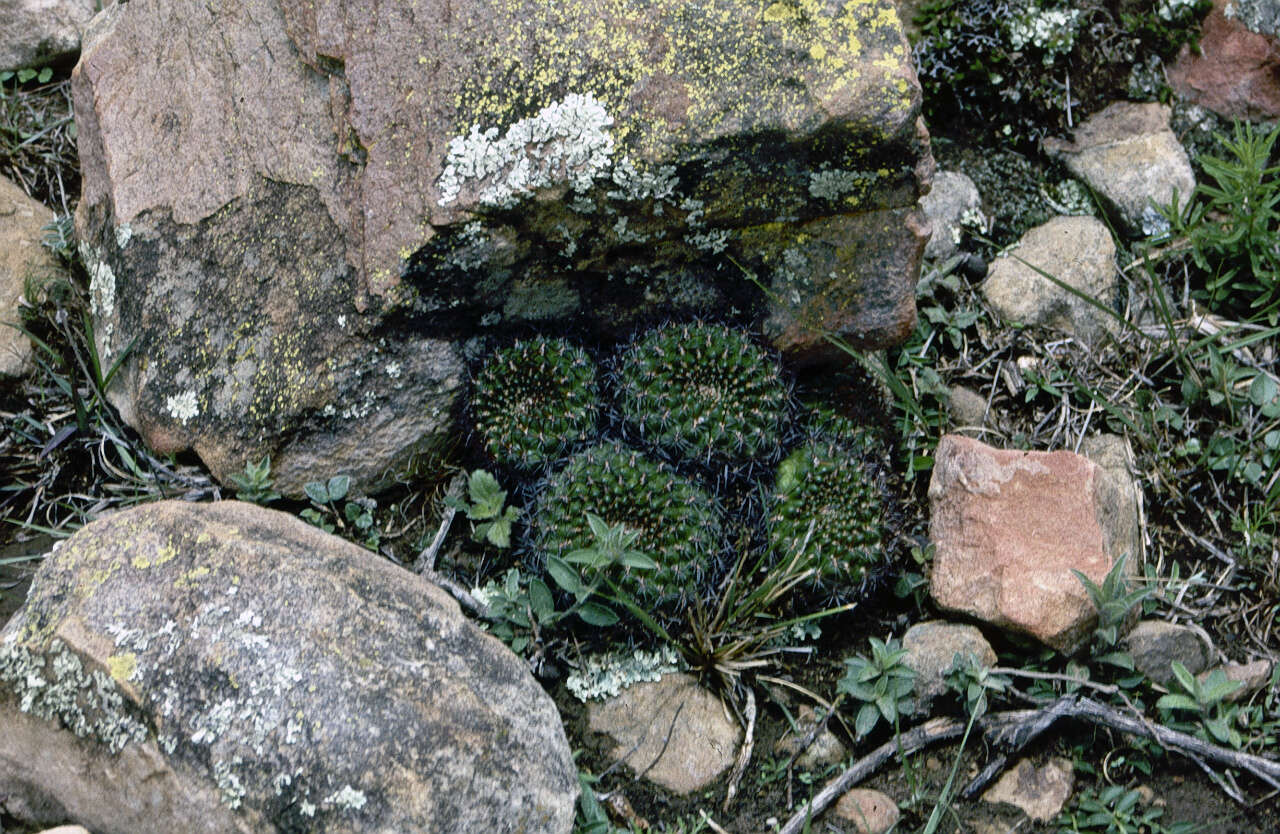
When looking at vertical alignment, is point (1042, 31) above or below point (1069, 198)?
above

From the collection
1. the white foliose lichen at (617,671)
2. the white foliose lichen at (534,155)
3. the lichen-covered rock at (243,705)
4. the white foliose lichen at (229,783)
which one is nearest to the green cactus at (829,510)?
the white foliose lichen at (617,671)

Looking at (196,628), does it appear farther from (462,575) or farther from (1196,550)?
(1196,550)

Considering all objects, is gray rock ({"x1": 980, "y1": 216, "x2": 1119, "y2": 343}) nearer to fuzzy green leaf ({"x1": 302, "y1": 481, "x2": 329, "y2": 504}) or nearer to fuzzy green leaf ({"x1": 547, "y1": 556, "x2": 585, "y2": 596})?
fuzzy green leaf ({"x1": 547, "y1": 556, "x2": 585, "y2": 596})

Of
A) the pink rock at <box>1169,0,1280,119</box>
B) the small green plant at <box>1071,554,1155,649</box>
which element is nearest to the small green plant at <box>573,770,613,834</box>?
the small green plant at <box>1071,554,1155,649</box>

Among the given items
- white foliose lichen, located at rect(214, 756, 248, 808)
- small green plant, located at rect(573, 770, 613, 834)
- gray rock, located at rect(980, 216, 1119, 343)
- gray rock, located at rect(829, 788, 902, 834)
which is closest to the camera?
white foliose lichen, located at rect(214, 756, 248, 808)

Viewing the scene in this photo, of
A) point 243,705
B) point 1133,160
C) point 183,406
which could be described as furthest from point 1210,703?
point 183,406

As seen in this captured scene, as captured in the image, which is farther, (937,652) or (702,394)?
(702,394)

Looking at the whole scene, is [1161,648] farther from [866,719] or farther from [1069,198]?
[1069,198]
